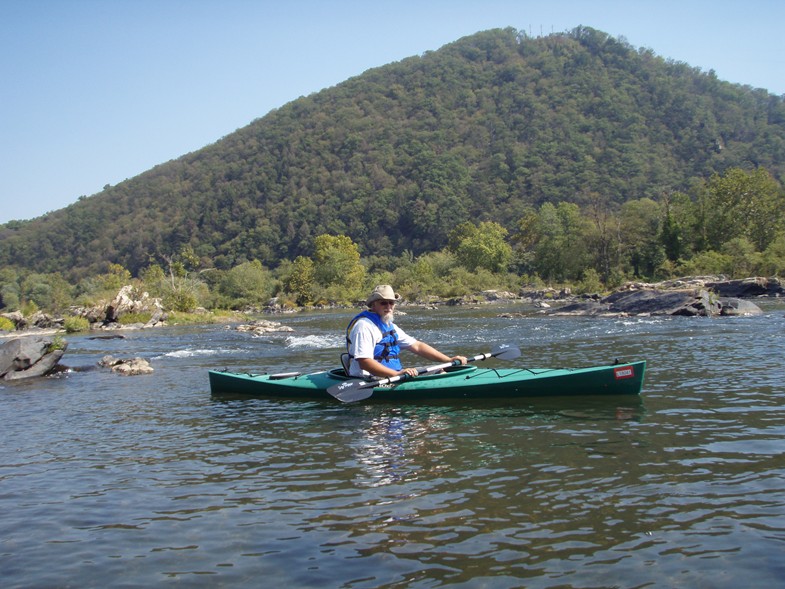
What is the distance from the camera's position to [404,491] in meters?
5.30

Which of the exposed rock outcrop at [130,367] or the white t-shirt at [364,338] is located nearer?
the white t-shirt at [364,338]

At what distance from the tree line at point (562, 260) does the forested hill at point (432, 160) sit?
98.3ft

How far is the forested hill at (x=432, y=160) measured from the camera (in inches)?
4040

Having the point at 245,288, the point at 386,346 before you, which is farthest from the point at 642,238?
the point at 386,346

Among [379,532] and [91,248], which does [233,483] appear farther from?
[91,248]

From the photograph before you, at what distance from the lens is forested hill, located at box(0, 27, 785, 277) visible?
102625mm

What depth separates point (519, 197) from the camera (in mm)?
101750

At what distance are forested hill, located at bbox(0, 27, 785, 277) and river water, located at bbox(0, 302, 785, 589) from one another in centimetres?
8991

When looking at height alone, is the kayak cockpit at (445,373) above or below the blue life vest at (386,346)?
below

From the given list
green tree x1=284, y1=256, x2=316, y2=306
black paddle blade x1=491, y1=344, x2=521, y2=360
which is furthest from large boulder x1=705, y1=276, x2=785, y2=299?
green tree x1=284, y1=256, x2=316, y2=306

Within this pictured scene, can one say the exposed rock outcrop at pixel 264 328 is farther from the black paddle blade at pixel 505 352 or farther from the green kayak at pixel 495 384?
the black paddle blade at pixel 505 352

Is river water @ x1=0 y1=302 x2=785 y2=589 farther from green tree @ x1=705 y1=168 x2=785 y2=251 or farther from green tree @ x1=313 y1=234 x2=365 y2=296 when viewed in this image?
green tree @ x1=313 y1=234 x2=365 y2=296

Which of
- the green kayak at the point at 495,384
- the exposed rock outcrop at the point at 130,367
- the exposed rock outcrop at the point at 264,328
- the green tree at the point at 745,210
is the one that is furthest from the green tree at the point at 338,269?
the green kayak at the point at 495,384

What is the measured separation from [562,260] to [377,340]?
5076 centimetres
